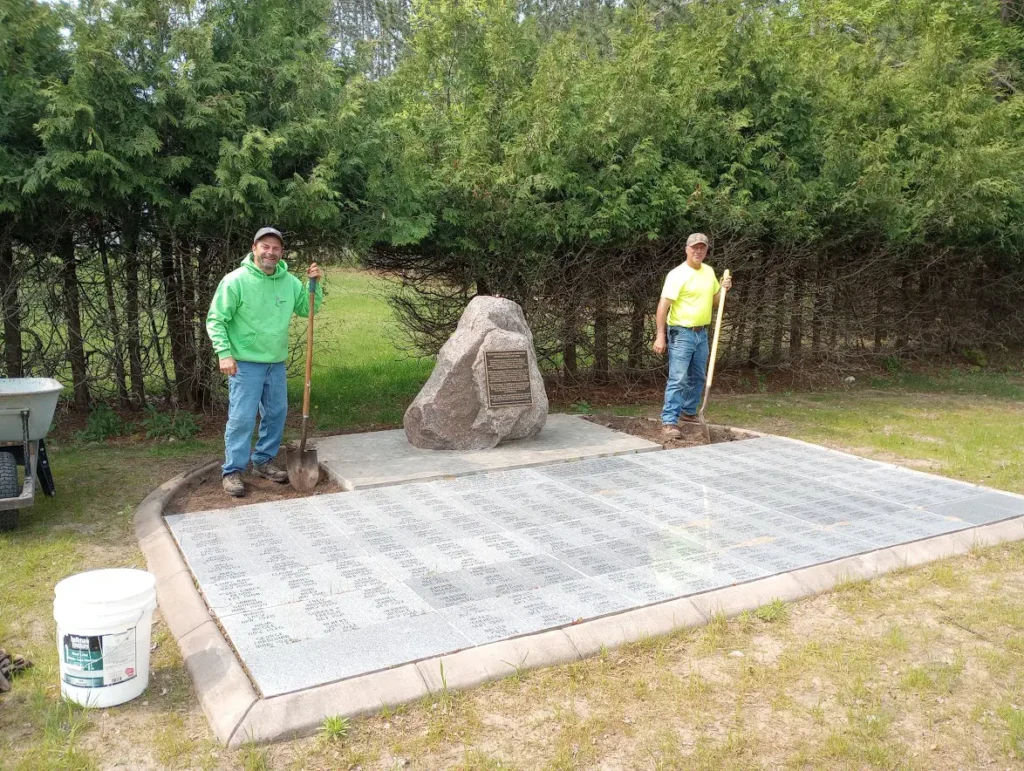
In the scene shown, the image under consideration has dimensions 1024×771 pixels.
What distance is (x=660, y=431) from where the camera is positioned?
8078 mm

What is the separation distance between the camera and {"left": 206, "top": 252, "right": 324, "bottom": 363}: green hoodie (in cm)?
573

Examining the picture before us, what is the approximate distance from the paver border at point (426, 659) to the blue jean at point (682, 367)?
3044 millimetres

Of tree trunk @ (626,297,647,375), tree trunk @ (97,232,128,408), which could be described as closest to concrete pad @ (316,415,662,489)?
tree trunk @ (97,232,128,408)

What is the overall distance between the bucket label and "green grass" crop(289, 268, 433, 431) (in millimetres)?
5138

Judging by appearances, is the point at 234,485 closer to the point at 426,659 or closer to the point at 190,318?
the point at 190,318

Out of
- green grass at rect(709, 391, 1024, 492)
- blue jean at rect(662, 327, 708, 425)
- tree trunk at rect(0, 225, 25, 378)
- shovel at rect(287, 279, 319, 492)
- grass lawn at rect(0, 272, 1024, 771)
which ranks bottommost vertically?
green grass at rect(709, 391, 1024, 492)

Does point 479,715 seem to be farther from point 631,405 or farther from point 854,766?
point 631,405

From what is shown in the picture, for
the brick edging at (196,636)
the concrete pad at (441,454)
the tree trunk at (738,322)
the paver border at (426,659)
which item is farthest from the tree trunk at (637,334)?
the brick edging at (196,636)

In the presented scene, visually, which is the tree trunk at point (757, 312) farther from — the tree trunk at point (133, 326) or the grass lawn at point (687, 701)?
the tree trunk at point (133, 326)

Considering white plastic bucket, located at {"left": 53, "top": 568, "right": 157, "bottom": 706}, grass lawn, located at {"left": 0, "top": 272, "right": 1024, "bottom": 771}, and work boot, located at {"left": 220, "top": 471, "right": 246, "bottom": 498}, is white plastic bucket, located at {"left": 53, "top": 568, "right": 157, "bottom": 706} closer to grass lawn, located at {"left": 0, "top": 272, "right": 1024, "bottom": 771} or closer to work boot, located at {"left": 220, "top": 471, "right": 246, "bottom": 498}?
grass lawn, located at {"left": 0, "top": 272, "right": 1024, "bottom": 771}

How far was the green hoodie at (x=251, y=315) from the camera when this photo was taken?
5730 mm

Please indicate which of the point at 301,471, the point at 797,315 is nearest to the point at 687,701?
the point at 301,471

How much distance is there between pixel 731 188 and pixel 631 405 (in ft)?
9.37

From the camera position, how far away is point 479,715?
3.23 meters
